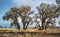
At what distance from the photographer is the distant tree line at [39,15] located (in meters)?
21.1

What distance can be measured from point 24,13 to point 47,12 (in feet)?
8.96

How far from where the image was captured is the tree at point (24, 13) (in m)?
21.5

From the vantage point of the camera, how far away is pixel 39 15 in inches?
842

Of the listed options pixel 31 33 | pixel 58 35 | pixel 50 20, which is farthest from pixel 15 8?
pixel 58 35

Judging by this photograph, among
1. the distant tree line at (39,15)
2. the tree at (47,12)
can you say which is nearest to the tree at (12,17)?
the distant tree line at (39,15)

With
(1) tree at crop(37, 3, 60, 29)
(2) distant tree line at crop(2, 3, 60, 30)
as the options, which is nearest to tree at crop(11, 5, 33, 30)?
(2) distant tree line at crop(2, 3, 60, 30)

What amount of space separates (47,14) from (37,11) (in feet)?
3.92

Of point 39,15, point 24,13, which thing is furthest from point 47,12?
point 24,13

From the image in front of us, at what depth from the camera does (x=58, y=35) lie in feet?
54.2

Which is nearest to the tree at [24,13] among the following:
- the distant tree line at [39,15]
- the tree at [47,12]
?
the distant tree line at [39,15]

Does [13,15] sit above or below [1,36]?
above

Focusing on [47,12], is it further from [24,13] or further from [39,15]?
[24,13]

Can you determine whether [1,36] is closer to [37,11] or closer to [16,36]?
[16,36]

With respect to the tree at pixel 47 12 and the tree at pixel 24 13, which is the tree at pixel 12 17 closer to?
the tree at pixel 24 13
